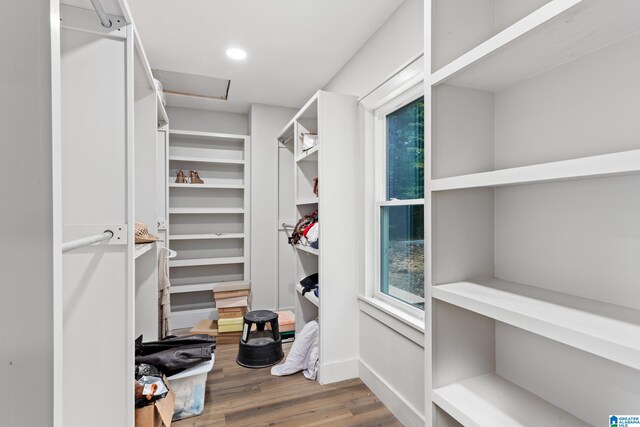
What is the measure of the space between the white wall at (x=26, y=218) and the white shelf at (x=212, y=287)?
3.00 meters

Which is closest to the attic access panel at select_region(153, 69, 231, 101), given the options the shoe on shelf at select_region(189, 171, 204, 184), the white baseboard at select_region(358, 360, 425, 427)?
the shoe on shelf at select_region(189, 171, 204, 184)

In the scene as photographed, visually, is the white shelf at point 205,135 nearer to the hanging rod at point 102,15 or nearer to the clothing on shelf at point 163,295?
the clothing on shelf at point 163,295

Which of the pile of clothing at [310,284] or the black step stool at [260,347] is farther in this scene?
the pile of clothing at [310,284]

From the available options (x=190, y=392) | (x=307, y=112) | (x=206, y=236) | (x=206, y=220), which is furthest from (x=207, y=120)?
(x=190, y=392)

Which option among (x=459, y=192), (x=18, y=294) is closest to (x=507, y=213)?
(x=459, y=192)

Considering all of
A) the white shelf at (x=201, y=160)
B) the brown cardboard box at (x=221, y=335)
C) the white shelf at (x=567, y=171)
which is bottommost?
the brown cardboard box at (x=221, y=335)

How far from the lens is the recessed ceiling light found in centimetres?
243

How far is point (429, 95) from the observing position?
3.47 feet

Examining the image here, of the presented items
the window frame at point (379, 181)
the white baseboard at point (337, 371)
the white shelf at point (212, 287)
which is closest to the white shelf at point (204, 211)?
the white shelf at point (212, 287)

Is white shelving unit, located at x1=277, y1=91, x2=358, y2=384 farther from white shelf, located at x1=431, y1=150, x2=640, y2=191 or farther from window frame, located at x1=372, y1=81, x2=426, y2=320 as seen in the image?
white shelf, located at x1=431, y1=150, x2=640, y2=191

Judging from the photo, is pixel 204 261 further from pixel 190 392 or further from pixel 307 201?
pixel 190 392

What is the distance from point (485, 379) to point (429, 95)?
1027 millimetres

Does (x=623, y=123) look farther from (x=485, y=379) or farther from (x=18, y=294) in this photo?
(x=18, y=294)

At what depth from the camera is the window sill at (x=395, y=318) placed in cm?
173
